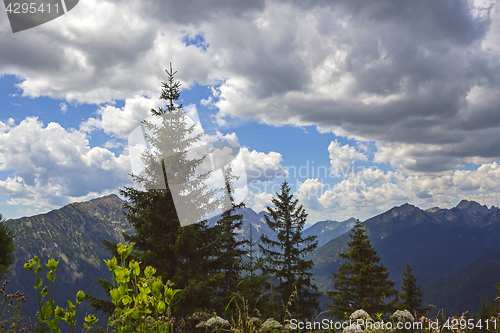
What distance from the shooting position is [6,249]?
2.49m

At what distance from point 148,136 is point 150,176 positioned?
201 centimetres

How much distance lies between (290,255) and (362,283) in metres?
6.11

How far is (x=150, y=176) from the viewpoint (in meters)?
13.6

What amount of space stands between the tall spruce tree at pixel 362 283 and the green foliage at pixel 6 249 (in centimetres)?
2137

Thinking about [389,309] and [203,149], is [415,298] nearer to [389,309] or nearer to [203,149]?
[389,309]

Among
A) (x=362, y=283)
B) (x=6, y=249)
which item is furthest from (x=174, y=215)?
(x=362, y=283)

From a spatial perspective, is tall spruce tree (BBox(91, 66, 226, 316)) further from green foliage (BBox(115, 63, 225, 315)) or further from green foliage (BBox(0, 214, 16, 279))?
green foliage (BBox(0, 214, 16, 279))

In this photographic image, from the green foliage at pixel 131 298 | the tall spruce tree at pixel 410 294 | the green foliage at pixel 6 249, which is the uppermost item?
the green foliage at pixel 6 249

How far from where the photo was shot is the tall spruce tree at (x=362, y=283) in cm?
2083

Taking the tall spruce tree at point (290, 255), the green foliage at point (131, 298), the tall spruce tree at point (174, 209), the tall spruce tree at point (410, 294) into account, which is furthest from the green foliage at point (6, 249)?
the tall spruce tree at point (410, 294)

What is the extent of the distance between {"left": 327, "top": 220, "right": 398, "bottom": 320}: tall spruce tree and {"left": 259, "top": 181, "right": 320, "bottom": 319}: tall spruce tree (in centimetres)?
242

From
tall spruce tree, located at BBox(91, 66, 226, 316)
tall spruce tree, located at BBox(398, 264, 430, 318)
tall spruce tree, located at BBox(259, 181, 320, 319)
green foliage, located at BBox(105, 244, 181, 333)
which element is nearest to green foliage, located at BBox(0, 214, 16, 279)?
green foliage, located at BBox(105, 244, 181, 333)

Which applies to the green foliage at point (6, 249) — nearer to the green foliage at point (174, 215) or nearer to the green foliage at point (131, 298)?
the green foliage at point (131, 298)

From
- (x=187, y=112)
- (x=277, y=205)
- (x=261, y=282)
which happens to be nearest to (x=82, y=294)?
(x=261, y=282)
